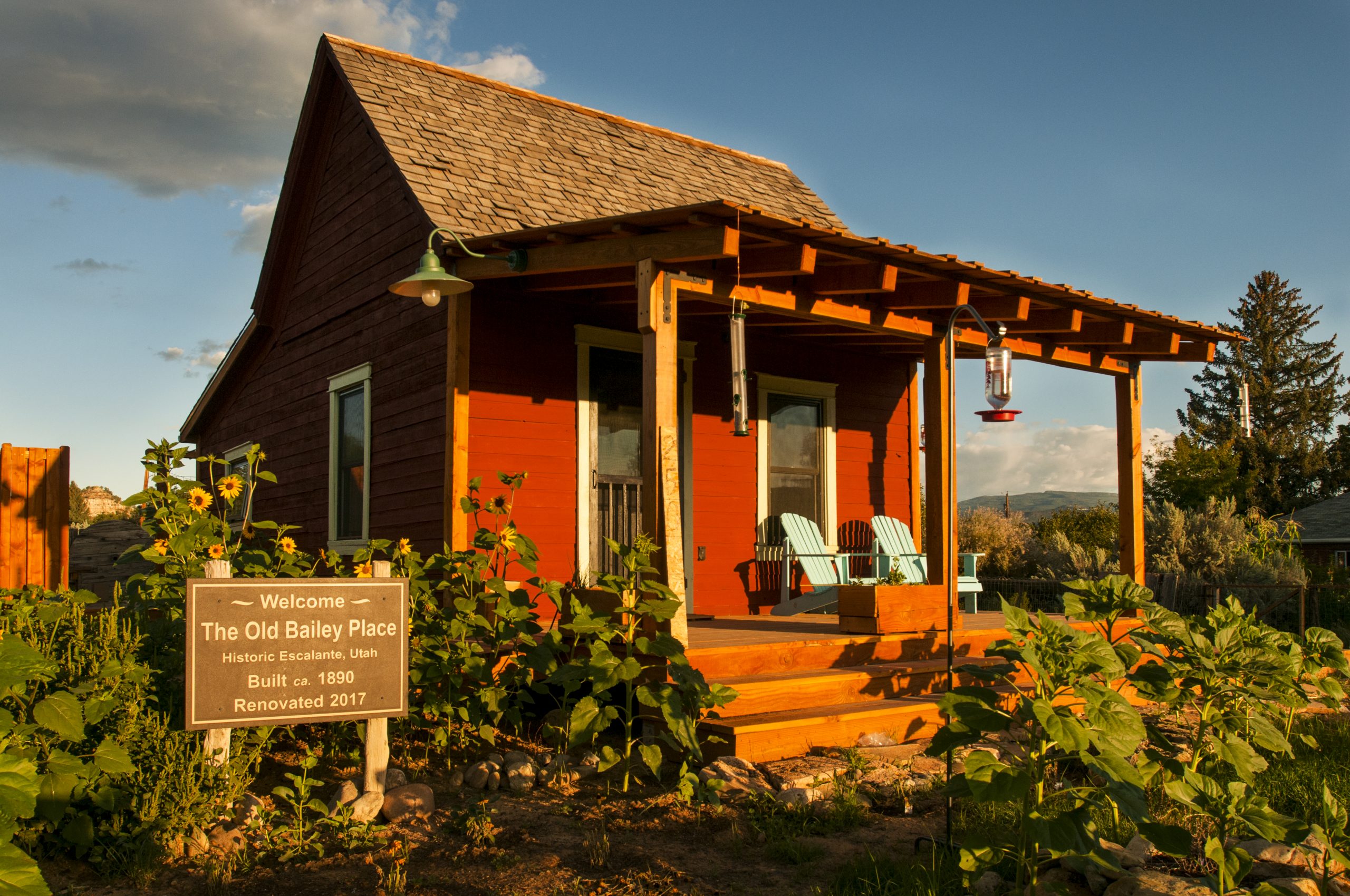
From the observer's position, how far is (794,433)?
378 inches

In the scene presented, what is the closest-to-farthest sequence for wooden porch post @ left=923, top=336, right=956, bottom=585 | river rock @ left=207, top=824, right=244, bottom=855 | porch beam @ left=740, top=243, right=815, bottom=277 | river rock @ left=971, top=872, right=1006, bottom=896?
1. river rock @ left=971, top=872, right=1006, bottom=896
2. river rock @ left=207, top=824, right=244, bottom=855
3. porch beam @ left=740, top=243, right=815, bottom=277
4. wooden porch post @ left=923, top=336, right=956, bottom=585

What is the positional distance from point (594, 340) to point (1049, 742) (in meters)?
5.65

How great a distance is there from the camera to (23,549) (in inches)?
297

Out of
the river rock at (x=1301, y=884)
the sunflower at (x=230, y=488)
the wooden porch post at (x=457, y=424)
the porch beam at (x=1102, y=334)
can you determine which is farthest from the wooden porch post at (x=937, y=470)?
the sunflower at (x=230, y=488)

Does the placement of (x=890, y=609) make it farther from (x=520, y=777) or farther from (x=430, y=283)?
(x=430, y=283)

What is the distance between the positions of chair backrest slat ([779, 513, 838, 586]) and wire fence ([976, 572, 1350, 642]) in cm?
283

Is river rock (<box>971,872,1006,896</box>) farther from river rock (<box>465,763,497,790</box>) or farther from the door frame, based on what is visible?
the door frame

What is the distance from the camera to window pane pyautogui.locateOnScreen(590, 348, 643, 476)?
8312 mm

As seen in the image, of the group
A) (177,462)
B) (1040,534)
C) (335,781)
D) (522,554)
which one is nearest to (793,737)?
(522,554)

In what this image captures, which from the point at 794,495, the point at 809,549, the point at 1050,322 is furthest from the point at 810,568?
the point at 1050,322

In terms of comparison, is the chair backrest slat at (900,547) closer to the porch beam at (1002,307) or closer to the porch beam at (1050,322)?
the porch beam at (1050,322)

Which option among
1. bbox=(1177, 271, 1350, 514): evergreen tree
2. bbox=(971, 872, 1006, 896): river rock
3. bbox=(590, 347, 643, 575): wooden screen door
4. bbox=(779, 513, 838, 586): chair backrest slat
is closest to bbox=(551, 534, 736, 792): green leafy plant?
bbox=(971, 872, 1006, 896): river rock

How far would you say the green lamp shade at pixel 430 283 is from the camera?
584cm

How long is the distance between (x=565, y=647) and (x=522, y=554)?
1.91 ft
